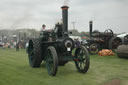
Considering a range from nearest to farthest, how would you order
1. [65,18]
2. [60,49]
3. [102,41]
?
1. [60,49]
2. [65,18]
3. [102,41]

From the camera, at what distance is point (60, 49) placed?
223 inches

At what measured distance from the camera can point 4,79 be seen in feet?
13.5

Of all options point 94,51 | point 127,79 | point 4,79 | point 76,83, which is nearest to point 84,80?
point 76,83

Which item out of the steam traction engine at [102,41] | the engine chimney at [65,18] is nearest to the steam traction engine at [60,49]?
the engine chimney at [65,18]

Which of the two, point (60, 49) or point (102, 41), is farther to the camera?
point (102, 41)

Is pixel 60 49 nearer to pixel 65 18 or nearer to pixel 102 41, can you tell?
pixel 65 18

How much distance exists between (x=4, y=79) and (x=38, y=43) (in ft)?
7.54

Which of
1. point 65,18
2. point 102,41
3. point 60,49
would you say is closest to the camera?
point 60,49

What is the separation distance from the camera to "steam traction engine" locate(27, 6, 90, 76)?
5.28 m

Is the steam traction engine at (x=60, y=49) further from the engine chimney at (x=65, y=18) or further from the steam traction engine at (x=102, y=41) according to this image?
the steam traction engine at (x=102, y=41)

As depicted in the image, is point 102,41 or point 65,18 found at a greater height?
point 65,18

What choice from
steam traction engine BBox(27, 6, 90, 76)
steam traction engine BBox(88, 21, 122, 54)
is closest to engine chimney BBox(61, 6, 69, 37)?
steam traction engine BBox(27, 6, 90, 76)

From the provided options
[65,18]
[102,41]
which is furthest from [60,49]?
[102,41]

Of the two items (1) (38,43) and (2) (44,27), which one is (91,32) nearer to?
(2) (44,27)
